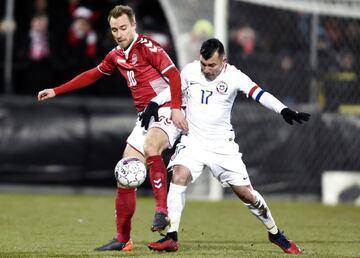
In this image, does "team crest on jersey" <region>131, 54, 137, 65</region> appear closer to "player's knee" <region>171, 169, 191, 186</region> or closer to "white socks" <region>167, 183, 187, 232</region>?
"player's knee" <region>171, 169, 191, 186</region>

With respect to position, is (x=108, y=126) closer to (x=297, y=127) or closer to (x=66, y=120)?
(x=66, y=120)

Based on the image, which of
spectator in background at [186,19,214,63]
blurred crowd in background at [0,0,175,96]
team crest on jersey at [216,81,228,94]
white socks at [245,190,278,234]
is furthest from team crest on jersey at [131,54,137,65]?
blurred crowd in background at [0,0,175,96]

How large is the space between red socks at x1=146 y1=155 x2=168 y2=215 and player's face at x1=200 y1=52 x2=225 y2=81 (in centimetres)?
86

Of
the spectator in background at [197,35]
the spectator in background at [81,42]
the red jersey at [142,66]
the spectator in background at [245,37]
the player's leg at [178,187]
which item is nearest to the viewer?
the player's leg at [178,187]

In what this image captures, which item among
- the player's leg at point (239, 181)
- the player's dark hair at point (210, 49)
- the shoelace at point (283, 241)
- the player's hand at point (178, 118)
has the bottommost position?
the shoelace at point (283, 241)

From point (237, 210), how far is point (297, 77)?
343cm

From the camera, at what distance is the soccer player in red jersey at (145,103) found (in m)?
8.91

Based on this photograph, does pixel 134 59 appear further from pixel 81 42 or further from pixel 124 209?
pixel 81 42

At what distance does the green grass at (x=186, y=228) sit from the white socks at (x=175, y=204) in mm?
249

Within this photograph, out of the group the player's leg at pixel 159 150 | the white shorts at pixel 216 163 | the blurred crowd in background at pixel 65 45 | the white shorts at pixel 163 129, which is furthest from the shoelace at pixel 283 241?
the blurred crowd in background at pixel 65 45

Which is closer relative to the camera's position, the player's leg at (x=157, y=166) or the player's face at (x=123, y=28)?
the player's leg at (x=157, y=166)

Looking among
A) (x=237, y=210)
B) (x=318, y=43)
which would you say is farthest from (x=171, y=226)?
(x=318, y=43)

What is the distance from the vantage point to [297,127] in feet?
52.3

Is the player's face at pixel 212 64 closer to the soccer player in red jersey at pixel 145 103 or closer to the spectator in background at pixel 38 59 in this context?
the soccer player in red jersey at pixel 145 103
